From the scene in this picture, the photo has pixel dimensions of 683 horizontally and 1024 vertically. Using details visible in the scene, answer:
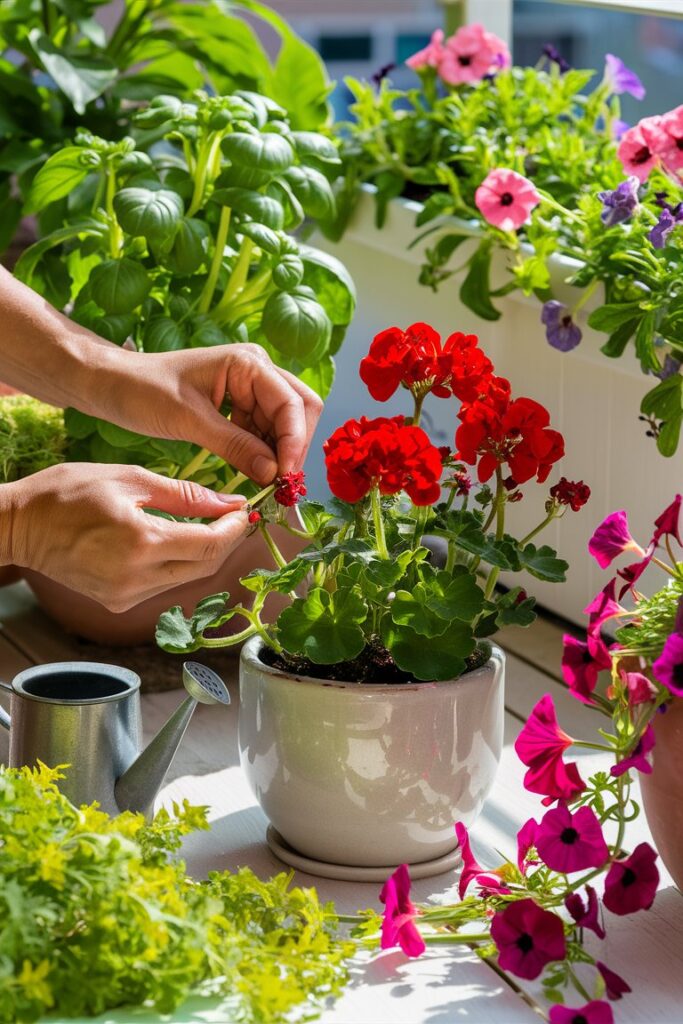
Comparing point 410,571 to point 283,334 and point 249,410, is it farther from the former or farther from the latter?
point 283,334

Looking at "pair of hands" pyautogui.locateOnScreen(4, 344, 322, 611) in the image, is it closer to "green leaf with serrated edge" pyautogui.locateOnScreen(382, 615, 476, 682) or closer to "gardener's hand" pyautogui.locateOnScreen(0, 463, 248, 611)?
"gardener's hand" pyautogui.locateOnScreen(0, 463, 248, 611)

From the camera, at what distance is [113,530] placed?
0.90m

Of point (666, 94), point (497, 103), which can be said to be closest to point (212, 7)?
point (497, 103)

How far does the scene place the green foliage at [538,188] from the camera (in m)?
1.20

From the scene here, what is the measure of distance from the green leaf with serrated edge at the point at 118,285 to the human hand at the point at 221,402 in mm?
124

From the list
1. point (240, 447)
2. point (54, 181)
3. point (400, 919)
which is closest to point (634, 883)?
point (400, 919)

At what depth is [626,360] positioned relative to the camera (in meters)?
1.32

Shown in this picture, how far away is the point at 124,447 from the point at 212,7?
2.36ft

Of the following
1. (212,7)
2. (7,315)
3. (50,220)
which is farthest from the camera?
(212,7)

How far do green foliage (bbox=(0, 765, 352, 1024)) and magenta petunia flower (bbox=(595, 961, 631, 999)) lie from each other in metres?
0.14

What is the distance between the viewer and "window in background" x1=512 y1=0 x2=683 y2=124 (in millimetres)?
11172

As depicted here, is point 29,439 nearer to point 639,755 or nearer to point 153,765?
point 153,765

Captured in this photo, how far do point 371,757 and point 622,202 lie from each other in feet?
2.06

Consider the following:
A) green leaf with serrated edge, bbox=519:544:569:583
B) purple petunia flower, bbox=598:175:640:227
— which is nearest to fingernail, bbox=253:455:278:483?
green leaf with serrated edge, bbox=519:544:569:583
